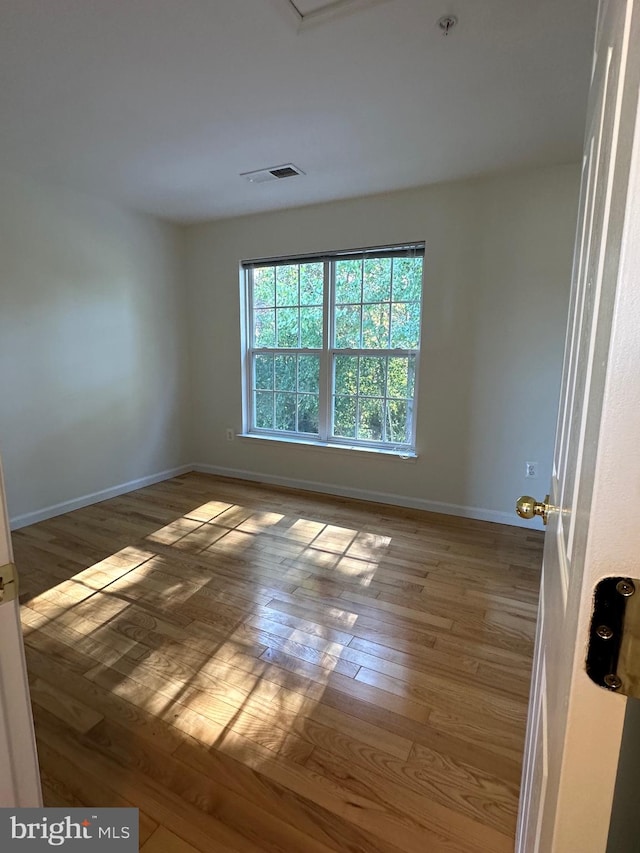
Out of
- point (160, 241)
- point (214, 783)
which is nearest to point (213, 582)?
point (214, 783)

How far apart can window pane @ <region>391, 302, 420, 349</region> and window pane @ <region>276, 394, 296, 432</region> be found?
1130 millimetres

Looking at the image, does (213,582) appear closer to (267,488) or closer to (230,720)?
(230,720)

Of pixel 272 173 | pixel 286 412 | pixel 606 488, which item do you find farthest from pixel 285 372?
pixel 606 488

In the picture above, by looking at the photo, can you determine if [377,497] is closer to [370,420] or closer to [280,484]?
[370,420]

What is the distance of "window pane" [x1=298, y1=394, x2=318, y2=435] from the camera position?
3.89m

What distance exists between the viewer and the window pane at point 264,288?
3.95m

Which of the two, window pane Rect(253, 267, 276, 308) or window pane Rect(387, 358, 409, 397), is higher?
window pane Rect(253, 267, 276, 308)

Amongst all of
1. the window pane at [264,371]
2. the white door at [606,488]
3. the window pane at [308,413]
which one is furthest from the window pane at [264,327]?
the white door at [606,488]

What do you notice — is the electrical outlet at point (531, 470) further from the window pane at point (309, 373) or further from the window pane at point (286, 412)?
the window pane at point (286, 412)

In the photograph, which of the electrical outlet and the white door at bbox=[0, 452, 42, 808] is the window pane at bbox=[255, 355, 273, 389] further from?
the white door at bbox=[0, 452, 42, 808]

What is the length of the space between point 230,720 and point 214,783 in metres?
0.22

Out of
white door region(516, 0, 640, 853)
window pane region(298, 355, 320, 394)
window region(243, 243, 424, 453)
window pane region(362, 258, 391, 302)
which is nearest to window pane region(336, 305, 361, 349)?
window region(243, 243, 424, 453)

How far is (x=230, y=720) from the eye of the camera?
1.49 m

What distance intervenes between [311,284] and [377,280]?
2.03 feet
